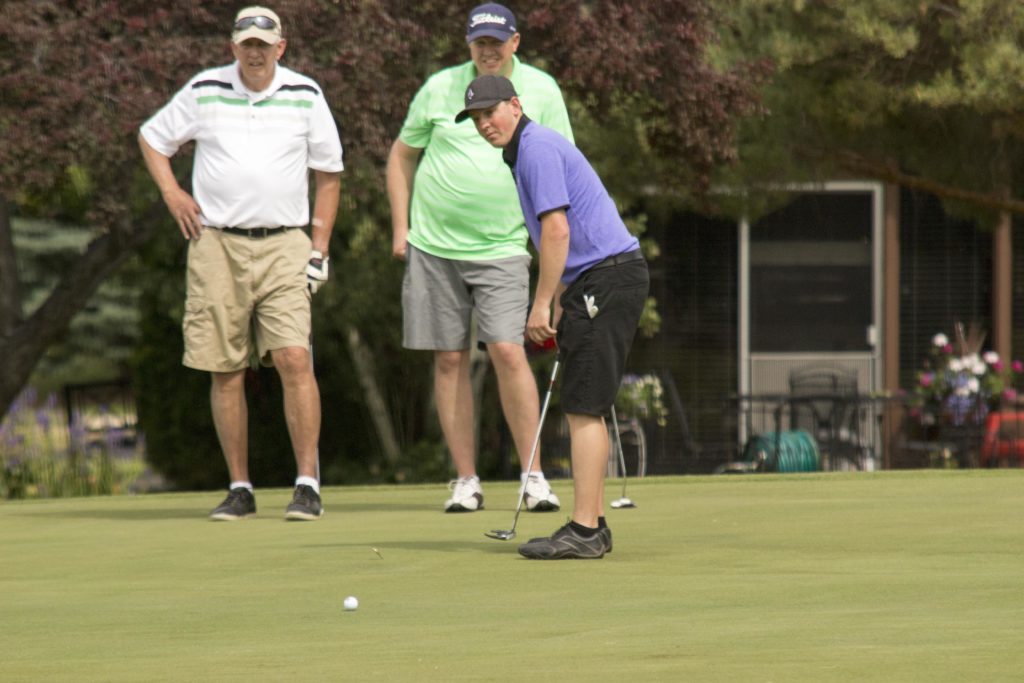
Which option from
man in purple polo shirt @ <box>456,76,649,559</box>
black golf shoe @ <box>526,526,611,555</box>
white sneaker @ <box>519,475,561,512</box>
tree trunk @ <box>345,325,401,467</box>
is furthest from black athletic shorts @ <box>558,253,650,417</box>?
tree trunk @ <box>345,325,401,467</box>

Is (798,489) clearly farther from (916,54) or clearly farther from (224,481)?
(224,481)

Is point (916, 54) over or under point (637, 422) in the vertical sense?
over

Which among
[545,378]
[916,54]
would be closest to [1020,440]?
[916,54]

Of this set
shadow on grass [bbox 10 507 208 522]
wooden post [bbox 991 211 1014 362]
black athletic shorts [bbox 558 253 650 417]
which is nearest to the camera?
black athletic shorts [bbox 558 253 650 417]

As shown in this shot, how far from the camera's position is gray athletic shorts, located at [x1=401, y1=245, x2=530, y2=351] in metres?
7.37

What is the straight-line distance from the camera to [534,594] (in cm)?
488

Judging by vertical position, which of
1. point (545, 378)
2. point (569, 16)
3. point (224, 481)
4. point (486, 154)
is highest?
point (569, 16)

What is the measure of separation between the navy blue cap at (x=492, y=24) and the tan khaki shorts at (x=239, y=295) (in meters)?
1.14

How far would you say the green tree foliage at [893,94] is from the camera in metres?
12.4

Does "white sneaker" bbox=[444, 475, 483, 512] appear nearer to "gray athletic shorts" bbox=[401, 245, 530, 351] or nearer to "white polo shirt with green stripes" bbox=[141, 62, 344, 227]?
"gray athletic shorts" bbox=[401, 245, 530, 351]

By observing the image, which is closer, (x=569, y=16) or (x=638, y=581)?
(x=638, y=581)

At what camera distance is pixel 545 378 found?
1631 centimetres

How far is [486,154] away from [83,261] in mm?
5066

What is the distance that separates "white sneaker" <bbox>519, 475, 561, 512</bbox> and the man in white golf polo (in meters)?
0.85
